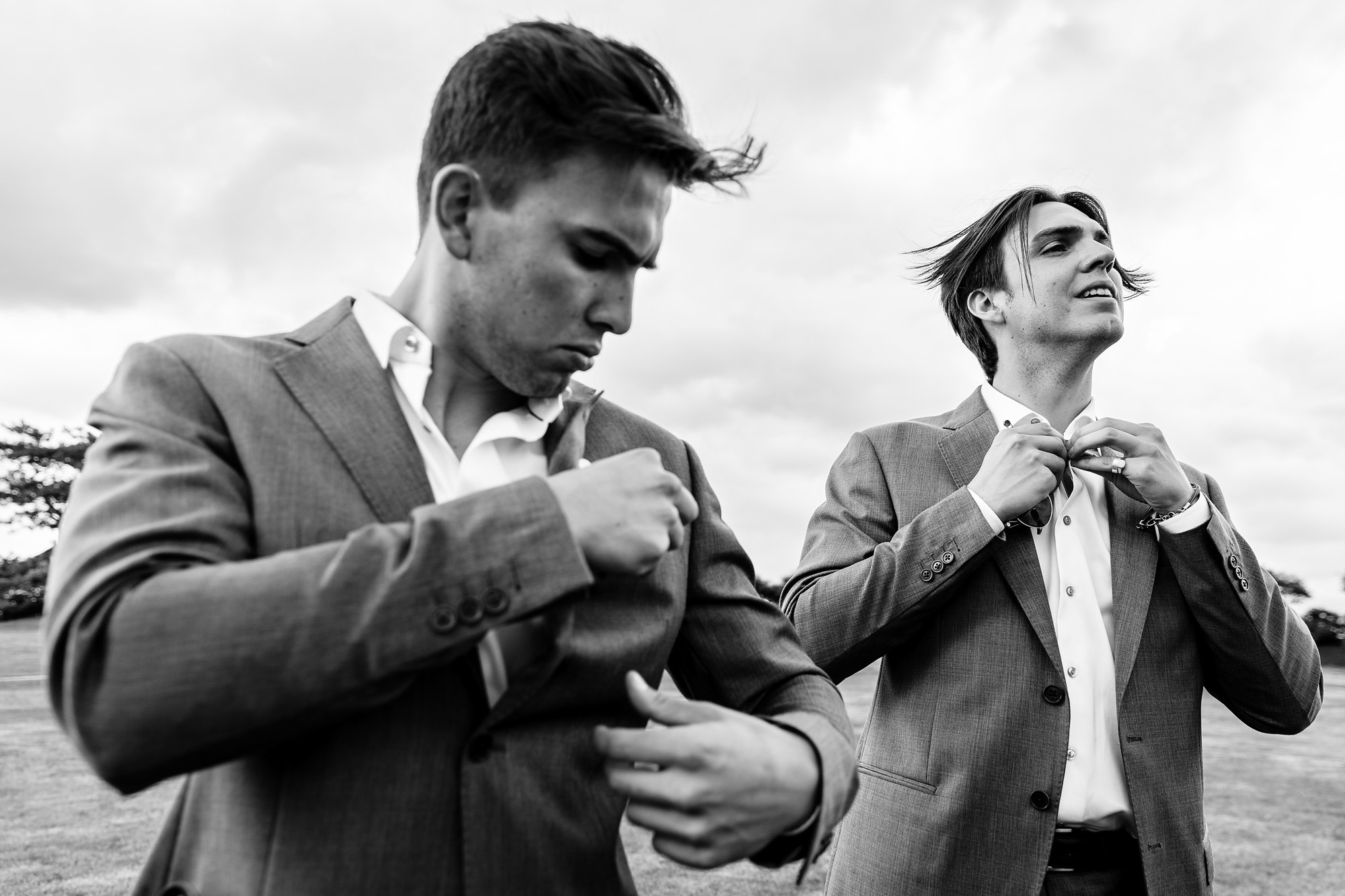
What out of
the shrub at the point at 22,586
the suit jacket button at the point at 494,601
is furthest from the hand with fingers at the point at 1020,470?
the shrub at the point at 22,586

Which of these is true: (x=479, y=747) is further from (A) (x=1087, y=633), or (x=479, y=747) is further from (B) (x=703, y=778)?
(A) (x=1087, y=633)

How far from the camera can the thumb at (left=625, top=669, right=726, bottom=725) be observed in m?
1.61

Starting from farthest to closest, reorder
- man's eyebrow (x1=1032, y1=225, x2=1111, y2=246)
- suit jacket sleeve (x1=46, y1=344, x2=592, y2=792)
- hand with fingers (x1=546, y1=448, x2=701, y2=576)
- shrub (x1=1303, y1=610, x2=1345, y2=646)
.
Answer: shrub (x1=1303, y1=610, x2=1345, y2=646)
man's eyebrow (x1=1032, y1=225, x2=1111, y2=246)
hand with fingers (x1=546, y1=448, x2=701, y2=576)
suit jacket sleeve (x1=46, y1=344, x2=592, y2=792)

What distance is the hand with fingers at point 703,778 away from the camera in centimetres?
155

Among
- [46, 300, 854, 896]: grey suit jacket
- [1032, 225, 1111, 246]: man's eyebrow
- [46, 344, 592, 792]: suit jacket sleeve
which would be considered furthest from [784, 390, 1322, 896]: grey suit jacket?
[46, 344, 592, 792]: suit jacket sleeve

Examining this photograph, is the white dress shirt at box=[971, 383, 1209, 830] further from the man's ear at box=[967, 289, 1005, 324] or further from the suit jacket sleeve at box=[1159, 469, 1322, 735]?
the man's ear at box=[967, 289, 1005, 324]

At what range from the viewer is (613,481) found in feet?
5.14

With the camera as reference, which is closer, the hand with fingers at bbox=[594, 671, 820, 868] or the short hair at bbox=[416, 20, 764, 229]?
the hand with fingers at bbox=[594, 671, 820, 868]

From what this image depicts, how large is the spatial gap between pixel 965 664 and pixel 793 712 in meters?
1.28

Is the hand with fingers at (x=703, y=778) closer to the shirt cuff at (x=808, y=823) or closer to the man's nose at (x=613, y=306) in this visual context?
the shirt cuff at (x=808, y=823)

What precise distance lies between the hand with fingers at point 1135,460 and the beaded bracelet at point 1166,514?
0.01m

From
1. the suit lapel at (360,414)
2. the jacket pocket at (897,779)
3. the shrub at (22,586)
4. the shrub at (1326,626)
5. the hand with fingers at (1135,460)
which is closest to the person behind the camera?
the suit lapel at (360,414)

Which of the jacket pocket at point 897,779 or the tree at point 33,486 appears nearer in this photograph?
the jacket pocket at point 897,779

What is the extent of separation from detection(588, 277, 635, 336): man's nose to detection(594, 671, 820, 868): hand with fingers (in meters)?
0.62
